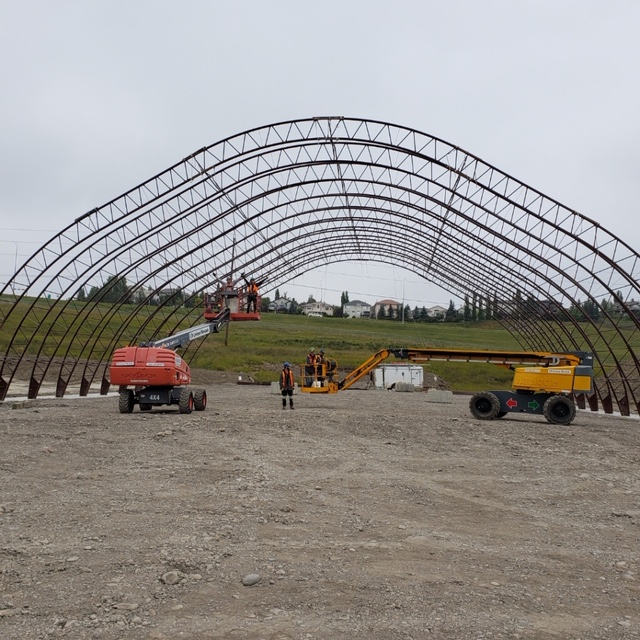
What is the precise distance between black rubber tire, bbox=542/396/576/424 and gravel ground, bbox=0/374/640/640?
7.28 meters

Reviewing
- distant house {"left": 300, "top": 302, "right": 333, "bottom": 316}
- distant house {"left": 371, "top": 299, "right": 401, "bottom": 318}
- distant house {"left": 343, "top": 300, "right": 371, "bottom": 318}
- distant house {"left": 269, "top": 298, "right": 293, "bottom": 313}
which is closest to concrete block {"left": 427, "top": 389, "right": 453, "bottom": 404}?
distant house {"left": 269, "top": 298, "right": 293, "bottom": 313}

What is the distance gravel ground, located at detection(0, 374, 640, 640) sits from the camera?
5957 mm

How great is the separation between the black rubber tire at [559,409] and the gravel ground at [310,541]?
Answer: 7.28m

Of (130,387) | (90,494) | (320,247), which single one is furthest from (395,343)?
(90,494)

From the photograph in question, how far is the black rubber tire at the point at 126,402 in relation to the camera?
928 inches

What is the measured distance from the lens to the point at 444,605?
6320 millimetres

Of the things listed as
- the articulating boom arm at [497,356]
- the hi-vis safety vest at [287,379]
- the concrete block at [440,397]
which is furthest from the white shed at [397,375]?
the hi-vis safety vest at [287,379]

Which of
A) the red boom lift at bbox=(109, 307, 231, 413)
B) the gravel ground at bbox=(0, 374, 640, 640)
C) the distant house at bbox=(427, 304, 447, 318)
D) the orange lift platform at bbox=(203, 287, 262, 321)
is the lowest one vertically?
the gravel ground at bbox=(0, 374, 640, 640)

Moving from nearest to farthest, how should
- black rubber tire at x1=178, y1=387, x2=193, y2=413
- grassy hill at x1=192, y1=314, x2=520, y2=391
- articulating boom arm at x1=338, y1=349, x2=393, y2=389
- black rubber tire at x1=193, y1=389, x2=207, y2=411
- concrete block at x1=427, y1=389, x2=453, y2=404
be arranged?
black rubber tire at x1=178, y1=387, x2=193, y2=413 → black rubber tire at x1=193, y1=389, x2=207, y2=411 → articulating boom arm at x1=338, y1=349, x2=393, y2=389 → concrete block at x1=427, y1=389, x2=453, y2=404 → grassy hill at x1=192, y1=314, x2=520, y2=391

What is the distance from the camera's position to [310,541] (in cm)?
830

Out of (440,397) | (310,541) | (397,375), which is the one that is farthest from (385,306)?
(310,541)

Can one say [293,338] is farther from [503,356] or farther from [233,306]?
[503,356]

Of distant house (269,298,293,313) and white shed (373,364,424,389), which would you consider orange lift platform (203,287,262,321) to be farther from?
distant house (269,298,293,313)

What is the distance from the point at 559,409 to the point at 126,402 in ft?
48.0
